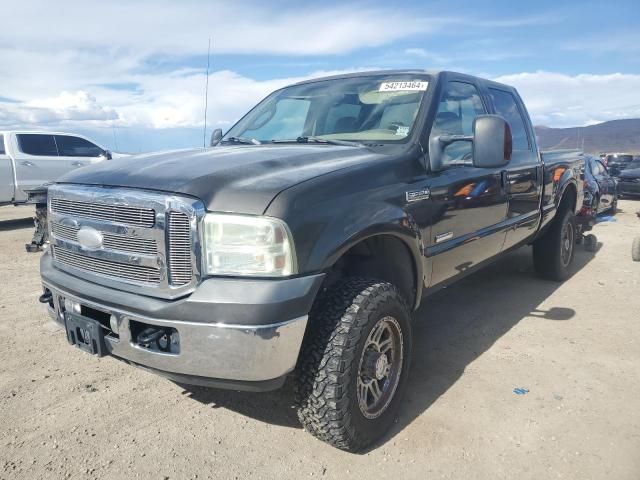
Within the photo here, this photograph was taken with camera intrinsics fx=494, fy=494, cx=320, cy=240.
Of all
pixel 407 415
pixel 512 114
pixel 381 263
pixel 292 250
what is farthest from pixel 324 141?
pixel 512 114

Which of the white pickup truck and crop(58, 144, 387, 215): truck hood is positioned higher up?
crop(58, 144, 387, 215): truck hood

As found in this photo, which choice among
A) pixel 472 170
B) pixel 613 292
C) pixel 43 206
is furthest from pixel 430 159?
pixel 43 206

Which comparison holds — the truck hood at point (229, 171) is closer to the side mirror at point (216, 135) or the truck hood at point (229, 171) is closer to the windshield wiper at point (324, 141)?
the windshield wiper at point (324, 141)

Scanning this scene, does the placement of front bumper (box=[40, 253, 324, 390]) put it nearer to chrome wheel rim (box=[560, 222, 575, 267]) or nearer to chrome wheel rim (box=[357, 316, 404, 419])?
chrome wheel rim (box=[357, 316, 404, 419])

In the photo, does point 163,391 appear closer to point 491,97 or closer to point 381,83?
point 381,83

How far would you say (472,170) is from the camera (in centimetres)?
335

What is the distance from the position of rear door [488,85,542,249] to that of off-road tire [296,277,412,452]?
204cm

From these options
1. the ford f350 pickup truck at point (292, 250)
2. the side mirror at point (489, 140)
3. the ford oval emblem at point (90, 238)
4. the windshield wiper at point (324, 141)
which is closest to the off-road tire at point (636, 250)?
the ford f350 pickup truck at point (292, 250)

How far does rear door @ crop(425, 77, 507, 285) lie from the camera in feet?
9.93

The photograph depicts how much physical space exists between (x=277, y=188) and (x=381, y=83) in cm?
166

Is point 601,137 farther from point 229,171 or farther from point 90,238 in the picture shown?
point 90,238

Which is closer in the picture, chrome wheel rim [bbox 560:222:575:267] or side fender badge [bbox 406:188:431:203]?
side fender badge [bbox 406:188:431:203]

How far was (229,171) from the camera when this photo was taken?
2250 mm

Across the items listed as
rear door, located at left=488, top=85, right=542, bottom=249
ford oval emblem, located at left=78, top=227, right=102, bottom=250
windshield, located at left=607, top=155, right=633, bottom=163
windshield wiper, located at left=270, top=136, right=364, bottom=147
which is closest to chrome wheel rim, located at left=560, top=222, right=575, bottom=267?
rear door, located at left=488, top=85, right=542, bottom=249
